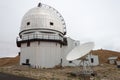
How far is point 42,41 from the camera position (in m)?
35.2

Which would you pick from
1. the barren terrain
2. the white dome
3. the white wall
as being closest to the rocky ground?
the barren terrain

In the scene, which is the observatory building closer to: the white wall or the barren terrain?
the white wall

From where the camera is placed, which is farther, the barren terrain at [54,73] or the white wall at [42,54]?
the white wall at [42,54]

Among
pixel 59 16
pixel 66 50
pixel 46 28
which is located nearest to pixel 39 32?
pixel 46 28

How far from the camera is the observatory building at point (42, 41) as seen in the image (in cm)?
3462

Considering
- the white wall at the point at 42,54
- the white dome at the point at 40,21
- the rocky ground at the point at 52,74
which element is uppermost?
the white dome at the point at 40,21

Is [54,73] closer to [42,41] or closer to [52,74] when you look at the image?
[52,74]

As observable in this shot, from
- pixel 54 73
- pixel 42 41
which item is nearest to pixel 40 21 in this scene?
pixel 42 41

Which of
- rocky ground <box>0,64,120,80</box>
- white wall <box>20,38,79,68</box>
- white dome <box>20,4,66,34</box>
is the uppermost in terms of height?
white dome <box>20,4,66,34</box>

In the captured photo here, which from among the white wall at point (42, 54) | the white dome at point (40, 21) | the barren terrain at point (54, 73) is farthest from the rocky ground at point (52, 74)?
the white dome at point (40, 21)

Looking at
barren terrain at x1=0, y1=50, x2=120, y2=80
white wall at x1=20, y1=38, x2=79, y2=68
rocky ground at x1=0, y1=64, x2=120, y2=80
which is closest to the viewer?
rocky ground at x1=0, y1=64, x2=120, y2=80

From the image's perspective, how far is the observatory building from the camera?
34.6 meters

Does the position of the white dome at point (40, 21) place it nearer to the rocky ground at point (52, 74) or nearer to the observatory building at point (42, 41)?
the observatory building at point (42, 41)

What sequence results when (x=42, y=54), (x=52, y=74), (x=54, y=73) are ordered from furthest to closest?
(x=42, y=54) → (x=54, y=73) → (x=52, y=74)
